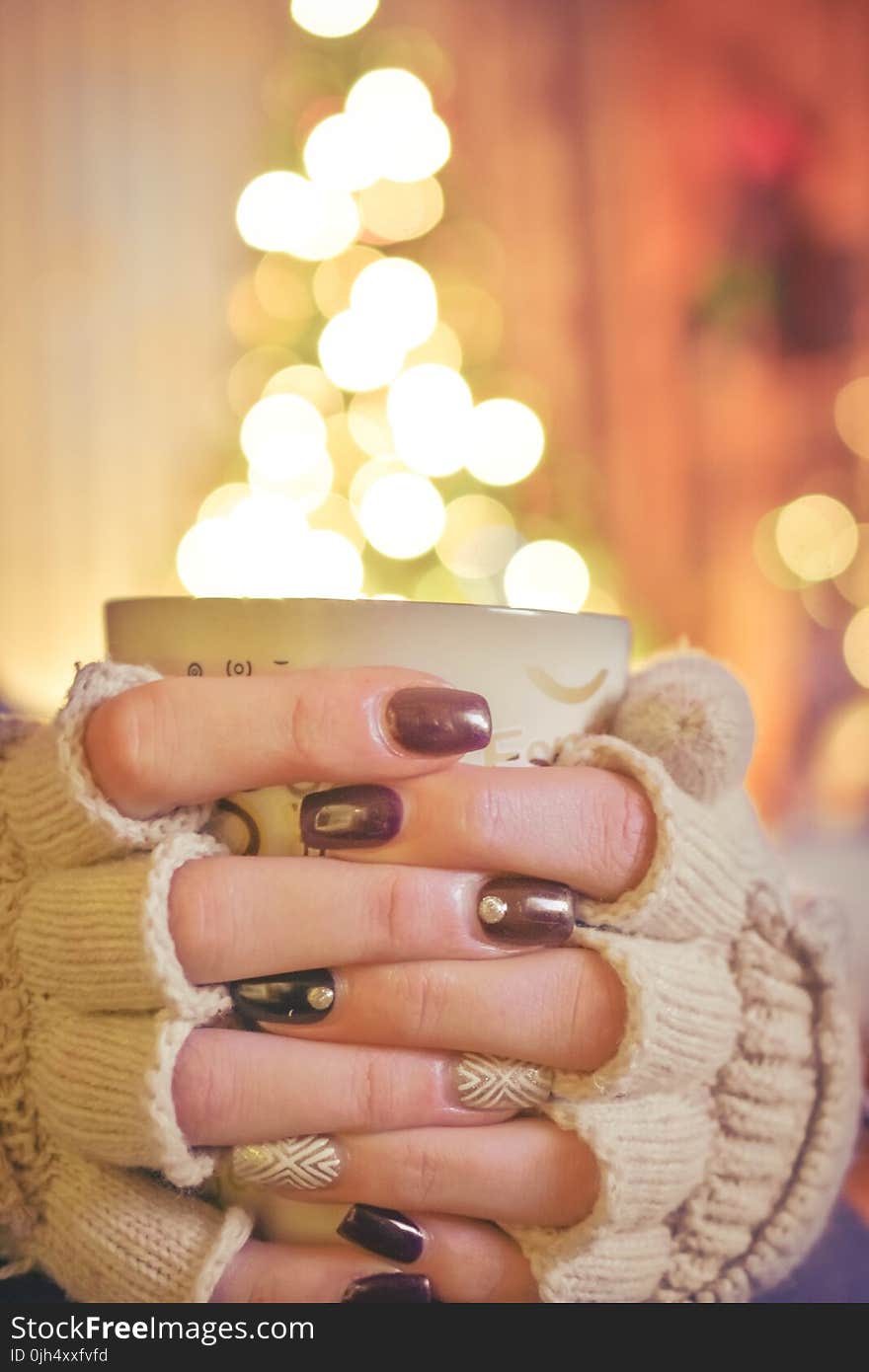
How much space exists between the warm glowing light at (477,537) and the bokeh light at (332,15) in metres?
0.90

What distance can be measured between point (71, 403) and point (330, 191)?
1019mm

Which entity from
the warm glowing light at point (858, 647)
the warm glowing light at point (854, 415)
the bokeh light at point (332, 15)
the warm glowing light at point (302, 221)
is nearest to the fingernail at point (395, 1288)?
the warm glowing light at point (302, 221)

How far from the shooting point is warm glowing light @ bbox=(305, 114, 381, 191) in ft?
6.26

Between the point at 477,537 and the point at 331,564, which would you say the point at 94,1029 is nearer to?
the point at 331,564

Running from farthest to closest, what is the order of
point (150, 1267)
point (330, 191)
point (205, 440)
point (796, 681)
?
point (205, 440), point (796, 681), point (330, 191), point (150, 1267)

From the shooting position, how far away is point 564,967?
40cm

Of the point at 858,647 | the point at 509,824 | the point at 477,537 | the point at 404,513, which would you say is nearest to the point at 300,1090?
the point at 509,824

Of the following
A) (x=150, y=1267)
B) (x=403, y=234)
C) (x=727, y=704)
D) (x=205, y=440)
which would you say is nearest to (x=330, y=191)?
(x=403, y=234)

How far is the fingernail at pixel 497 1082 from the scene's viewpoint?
40 cm

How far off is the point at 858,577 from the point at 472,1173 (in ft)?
7.27

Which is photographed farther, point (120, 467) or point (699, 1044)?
point (120, 467)

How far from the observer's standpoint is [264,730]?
369mm

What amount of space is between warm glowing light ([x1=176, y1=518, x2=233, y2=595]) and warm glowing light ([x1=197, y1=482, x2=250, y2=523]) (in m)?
0.02

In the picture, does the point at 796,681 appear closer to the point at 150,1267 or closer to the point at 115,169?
the point at 115,169
